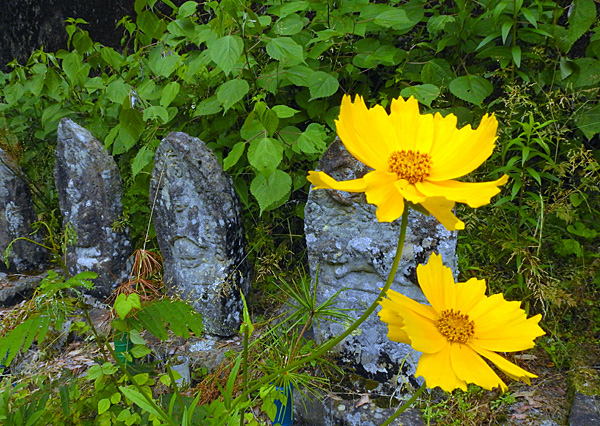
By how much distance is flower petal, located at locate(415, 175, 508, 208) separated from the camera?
1.89 feet

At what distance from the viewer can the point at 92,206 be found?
2.47 meters

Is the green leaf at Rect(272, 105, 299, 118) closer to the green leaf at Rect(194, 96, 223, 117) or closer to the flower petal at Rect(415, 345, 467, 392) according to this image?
the green leaf at Rect(194, 96, 223, 117)

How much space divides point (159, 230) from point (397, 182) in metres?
1.80

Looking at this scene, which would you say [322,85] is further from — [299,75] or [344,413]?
[344,413]

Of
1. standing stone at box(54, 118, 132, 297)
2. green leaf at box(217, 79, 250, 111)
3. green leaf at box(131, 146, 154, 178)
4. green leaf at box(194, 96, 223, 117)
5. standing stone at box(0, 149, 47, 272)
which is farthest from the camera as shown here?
standing stone at box(0, 149, 47, 272)

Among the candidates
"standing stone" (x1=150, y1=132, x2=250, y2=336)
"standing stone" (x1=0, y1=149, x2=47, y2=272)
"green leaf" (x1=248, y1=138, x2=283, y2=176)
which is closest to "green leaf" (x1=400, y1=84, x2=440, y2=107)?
"green leaf" (x1=248, y1=138, x2=283, y2=176)

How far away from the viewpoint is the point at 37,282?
2.71 metres

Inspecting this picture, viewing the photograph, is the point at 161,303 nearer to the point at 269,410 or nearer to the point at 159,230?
the point at 269,410

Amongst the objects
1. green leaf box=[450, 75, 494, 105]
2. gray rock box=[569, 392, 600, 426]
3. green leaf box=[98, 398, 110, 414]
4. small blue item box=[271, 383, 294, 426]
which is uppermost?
green leaf box=[450, 75, 494, 105]

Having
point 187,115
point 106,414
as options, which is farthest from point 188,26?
point 106,414

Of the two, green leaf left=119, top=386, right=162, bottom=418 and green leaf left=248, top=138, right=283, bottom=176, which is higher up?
green leaf left=248, top=138, right=283, bottom=176

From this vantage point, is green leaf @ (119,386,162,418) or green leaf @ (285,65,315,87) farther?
green leaf @ (285,65,315,87)

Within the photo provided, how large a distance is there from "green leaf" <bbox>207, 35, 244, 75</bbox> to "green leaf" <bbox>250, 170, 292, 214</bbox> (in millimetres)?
477

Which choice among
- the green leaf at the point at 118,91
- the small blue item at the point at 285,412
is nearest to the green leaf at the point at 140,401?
the small blue item at the point at 285,412
